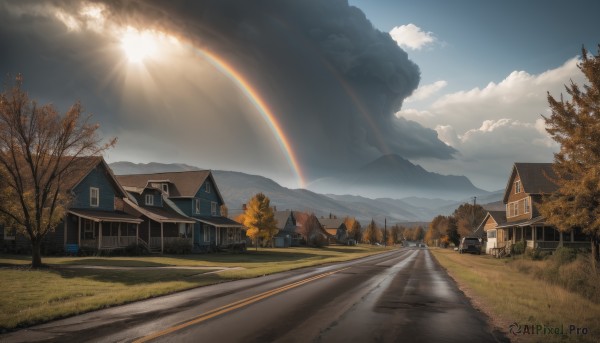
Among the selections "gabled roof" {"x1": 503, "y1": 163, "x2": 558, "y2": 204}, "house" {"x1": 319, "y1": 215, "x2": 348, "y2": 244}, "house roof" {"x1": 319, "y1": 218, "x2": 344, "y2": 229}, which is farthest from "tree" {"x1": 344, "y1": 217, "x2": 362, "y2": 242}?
"gabled roof" {"x1": 503, "y1": 163, "x2": 558, "y2": 204}

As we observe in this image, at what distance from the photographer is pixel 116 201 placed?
144 ft

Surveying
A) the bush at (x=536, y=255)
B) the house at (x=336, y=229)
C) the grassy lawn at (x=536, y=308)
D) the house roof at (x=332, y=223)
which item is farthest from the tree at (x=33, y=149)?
the house roof at (x=332, y=223)

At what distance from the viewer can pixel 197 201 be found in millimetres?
54906

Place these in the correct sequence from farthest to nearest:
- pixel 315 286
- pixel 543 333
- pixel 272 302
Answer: pixel 315 286, pixel 272 302, pixel 543 333

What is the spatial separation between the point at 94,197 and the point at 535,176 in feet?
148

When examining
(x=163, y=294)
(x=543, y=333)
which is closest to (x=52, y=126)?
(x=163, y=294)

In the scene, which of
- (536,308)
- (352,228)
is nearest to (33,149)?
(536,308)

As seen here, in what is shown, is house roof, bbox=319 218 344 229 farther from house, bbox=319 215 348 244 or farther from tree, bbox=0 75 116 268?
tree, bbox=0 75 116 268

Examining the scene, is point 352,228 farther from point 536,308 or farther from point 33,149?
point 536,308

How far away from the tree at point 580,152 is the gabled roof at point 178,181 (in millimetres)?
38613

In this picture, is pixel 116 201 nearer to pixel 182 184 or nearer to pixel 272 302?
pixel 182 184

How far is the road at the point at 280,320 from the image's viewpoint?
902 cm

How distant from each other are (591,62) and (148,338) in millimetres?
23034

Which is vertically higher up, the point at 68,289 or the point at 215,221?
the point at 215,221
